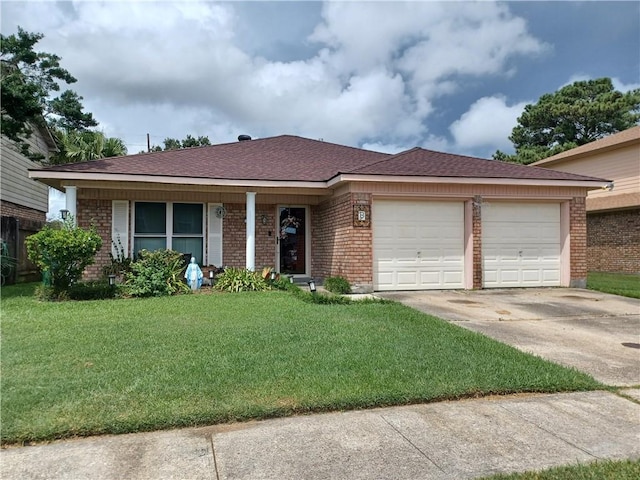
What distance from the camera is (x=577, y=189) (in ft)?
37.2

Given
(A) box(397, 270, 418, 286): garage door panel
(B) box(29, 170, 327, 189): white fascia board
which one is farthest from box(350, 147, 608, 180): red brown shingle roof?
(A) box(397, 270, 418, 286): garage door panel

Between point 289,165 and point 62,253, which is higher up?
point 289,165

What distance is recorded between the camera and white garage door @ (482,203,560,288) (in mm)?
11156

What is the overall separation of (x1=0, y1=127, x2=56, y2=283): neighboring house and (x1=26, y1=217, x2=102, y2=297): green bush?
4828mm

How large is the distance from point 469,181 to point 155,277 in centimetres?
771

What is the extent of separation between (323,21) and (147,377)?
9.83m

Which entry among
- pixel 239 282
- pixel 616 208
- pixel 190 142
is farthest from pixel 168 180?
pixel 190 142

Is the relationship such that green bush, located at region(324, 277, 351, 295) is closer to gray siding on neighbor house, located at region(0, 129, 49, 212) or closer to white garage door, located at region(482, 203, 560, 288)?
white garage door, located at region(482, 203, 560, 288)

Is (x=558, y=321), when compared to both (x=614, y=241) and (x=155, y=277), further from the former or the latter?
(x=614, y=241)

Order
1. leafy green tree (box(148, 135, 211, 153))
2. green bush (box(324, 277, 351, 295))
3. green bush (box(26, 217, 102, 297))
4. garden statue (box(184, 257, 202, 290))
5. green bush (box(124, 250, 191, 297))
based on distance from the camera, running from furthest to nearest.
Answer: leafy green tree (box(148, 135, 211, 153))
garden statue (box(184, 257, 202, 290))
green bush (box(324, 277, 351, 295))
green bush (box(124, 250, 191, 297))
green bush (box(26, 217, 102, 297))

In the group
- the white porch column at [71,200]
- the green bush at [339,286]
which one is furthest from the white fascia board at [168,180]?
the green bush at [339,286]

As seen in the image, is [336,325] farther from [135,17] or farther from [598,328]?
[135,17]

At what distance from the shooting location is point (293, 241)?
1307 cm

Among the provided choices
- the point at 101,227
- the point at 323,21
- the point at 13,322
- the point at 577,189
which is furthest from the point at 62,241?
the point at 577,189
